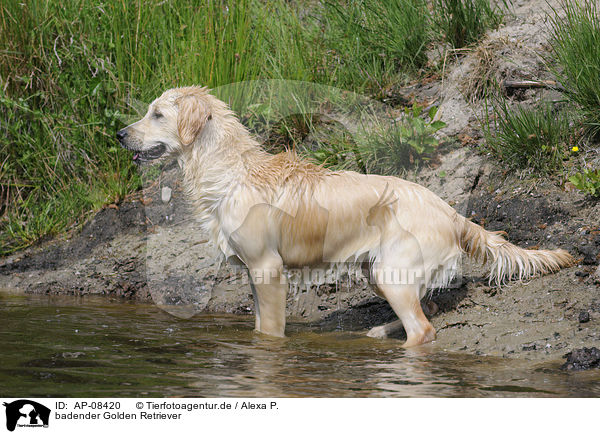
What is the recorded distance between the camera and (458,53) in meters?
8.41

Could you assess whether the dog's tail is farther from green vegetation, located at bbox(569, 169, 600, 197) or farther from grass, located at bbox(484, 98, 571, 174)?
grass, located at bbox(484, 98, 571, 174)

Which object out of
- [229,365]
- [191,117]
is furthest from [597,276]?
[191,117]

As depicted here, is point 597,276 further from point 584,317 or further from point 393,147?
point 393,147

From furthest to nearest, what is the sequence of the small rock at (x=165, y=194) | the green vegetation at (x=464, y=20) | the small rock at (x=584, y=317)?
the green vegetation at (x=464, y=20), the small rock at (x=165, y=194), the small rock at (x=584, y=317)

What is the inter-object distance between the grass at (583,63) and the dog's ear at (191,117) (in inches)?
138

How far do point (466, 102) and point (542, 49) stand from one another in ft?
3.43

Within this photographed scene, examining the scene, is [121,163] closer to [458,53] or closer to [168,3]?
[168,3]

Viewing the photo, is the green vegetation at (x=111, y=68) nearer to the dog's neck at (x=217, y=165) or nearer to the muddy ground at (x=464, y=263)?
the muddy ground at (x=464, y=263)

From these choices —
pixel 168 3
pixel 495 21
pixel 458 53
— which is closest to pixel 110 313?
pixel 168 3

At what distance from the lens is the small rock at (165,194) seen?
26.6ft

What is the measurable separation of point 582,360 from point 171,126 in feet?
11.5

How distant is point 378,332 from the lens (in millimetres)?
5531

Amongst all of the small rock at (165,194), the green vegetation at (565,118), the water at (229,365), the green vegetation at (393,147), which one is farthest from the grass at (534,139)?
the small rock at (165,194)
